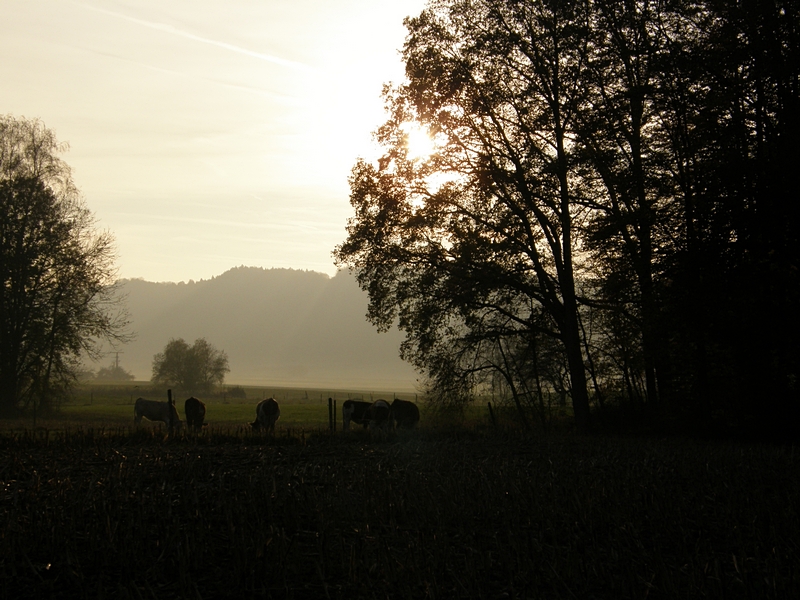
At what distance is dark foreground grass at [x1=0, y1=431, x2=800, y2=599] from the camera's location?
540 cm

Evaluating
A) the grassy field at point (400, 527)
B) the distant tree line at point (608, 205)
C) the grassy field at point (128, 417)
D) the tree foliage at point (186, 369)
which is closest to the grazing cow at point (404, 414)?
the grassy field at point (128, 417)

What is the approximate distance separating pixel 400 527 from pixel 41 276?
137 ft

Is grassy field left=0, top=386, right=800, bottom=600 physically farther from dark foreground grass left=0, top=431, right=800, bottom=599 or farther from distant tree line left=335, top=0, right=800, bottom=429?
distant tree line left=335, top=0, right=800, bottom=429

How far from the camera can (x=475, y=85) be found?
74.3 feet

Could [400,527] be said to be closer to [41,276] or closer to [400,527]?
[400,527]

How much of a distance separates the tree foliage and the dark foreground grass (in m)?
84.3

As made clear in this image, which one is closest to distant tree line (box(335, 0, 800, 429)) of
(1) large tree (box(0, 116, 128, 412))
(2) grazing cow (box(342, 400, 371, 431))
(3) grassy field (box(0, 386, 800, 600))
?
(2) grazing cow (box(342, 400, 371, 431))

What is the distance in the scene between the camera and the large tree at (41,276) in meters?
40.5

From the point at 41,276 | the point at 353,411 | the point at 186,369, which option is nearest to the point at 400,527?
the point at 353,411

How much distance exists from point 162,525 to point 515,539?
3.81 metres

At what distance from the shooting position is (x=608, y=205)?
2312cm

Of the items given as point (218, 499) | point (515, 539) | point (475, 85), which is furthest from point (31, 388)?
point (515, 539)

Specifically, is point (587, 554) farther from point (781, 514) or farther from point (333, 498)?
point (333, 498)

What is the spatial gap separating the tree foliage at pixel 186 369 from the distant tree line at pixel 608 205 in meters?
74.7
